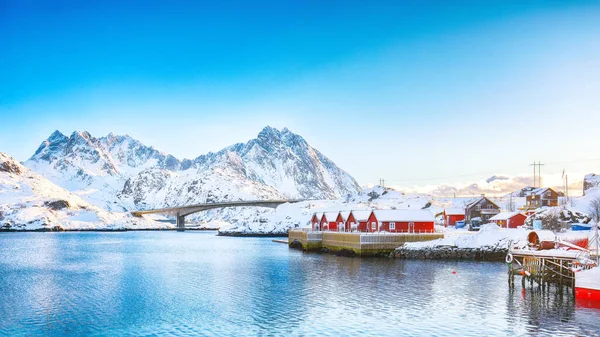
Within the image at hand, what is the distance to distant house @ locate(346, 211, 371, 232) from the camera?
9818 centimetres

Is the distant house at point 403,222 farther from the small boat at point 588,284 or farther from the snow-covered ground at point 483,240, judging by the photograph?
the small boat at point 588,284

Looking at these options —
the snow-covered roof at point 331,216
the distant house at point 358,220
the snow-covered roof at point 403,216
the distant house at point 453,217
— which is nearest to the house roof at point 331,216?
the snow-covered roof at point 331,216

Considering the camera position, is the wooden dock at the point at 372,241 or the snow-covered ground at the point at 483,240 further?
the wooden dock at the point at 372,241

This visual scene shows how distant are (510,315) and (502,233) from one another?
4674 cm

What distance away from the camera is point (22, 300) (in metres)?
45.9

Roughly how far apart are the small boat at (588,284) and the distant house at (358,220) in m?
53.5

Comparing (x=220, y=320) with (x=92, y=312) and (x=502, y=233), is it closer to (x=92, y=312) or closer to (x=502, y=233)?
(x=92, y=312)

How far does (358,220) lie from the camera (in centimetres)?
9925

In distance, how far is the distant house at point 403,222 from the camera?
9281 cm

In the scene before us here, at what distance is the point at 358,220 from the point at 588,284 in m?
56.9

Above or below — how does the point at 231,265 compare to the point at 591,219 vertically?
below

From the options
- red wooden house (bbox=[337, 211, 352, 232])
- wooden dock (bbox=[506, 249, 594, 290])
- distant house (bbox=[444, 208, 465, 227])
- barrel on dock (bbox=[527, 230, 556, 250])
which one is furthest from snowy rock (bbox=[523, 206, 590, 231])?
wooden dock (bbox=[506, 249, 594, 290])

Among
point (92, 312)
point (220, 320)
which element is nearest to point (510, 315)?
point (220, 320)

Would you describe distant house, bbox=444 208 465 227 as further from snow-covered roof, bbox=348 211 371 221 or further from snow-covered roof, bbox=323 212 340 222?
snow-covered roof, bbox=348 211 371 221
